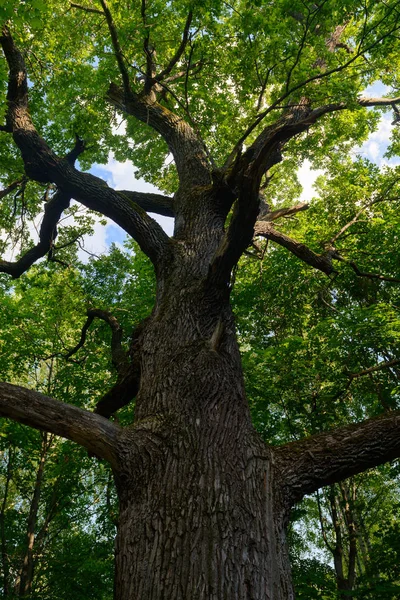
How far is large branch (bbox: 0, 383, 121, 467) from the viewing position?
8.14 feet

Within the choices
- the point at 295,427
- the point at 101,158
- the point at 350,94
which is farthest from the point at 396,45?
the point at 295,427

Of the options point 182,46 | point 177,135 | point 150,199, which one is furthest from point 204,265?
point 182,46

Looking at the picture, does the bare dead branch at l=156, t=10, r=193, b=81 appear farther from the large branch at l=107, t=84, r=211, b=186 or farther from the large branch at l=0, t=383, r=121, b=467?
the large branch at l=0, t=383, r=121, b=467

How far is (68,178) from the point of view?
4.97 metres

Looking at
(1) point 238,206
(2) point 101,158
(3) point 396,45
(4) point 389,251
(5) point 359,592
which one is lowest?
(5) point 359,592

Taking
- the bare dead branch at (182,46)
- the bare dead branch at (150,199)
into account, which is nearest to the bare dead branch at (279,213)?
the bare dead branch at (150,199)

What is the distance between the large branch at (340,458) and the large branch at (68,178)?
8.98 ft

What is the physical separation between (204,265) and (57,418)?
224 cm

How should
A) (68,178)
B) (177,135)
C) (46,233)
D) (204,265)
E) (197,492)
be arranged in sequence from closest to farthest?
1. (197,492)
2. (204,265)
3. (68,178)
4. (46,233)
5. (177,135)

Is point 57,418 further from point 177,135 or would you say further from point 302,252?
point 177,135

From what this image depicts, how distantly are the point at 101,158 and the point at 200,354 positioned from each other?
7.67 metres

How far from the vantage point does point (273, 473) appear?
255 centimetres

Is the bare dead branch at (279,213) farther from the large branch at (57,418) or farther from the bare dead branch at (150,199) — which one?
the large branch at (57,418)

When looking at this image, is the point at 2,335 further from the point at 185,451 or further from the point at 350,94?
the point at 350,94
